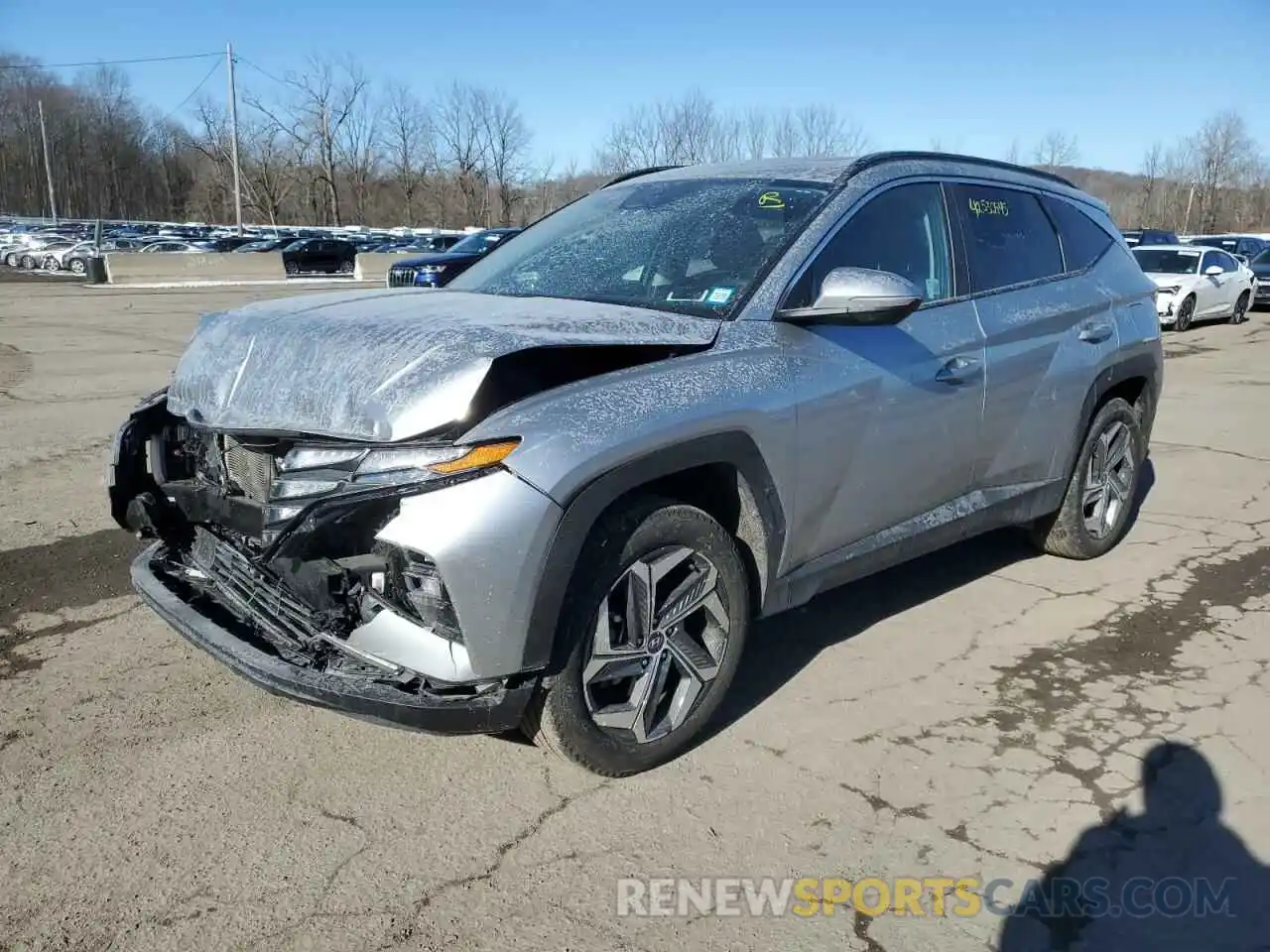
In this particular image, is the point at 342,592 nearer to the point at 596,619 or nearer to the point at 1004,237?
the point at 596,619

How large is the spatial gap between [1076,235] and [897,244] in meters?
1.58

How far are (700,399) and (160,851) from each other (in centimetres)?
193

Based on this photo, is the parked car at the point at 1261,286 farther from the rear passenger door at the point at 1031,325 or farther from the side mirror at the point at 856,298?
the side mirror at the point at 856,298

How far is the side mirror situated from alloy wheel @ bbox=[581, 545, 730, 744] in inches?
34.1

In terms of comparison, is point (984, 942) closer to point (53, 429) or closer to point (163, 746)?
point (163, 746)

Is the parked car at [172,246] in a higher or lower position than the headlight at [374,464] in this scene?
higher

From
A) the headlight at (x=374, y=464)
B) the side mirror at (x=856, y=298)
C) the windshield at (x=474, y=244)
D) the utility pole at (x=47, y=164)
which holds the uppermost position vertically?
the utility pole at (x=47, y=164)

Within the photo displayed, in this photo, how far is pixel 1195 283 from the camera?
725 inches

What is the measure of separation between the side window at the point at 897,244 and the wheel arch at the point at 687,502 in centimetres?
65

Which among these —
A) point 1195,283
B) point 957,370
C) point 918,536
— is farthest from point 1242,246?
point 918,536

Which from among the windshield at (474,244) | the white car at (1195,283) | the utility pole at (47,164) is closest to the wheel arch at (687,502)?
the white car at (1195,283)

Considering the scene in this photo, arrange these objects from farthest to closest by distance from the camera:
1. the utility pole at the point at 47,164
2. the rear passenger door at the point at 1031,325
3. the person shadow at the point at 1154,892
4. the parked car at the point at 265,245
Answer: the utility pole at the point at 47,164 → the parked car at the point at 265,245 → the rear passenger door at the point at 1031,325 → the person shadow at the point at 1154,892

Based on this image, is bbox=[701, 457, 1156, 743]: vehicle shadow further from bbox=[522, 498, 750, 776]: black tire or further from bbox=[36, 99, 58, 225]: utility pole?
bbox=[36, 99, 58, 225]: utility pole

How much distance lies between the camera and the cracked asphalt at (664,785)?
98.5 inches
